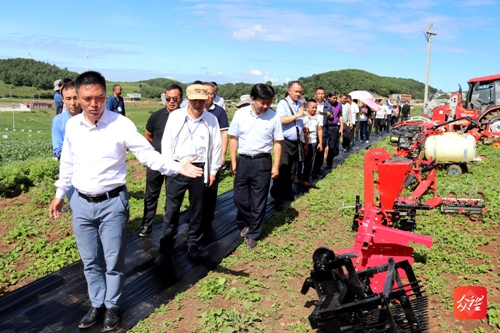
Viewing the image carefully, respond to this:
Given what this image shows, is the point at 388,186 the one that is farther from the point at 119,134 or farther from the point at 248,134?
the point at 119,134

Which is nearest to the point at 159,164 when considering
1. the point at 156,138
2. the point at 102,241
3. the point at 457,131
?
the point at 102,241

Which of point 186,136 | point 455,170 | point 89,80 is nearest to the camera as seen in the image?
point 89,80

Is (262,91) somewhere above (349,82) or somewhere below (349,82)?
below

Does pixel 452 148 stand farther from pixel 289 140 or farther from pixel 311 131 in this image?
pixel 289 140

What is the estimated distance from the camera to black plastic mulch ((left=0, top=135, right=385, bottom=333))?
334 cm

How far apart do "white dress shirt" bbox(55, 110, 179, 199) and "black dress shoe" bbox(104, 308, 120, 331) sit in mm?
1027

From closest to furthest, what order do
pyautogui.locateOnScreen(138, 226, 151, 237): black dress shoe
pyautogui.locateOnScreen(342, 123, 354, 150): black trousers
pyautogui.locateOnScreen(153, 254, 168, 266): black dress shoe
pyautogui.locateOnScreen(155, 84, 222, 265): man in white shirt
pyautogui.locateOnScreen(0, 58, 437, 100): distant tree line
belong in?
pyautogui.locateOnScreen(155, 84, 222, 265): man in white shirt, pyautogui.locateOnScreen(153, 254, 168, 266): black dress shoe, pyautogui.locateOnScreen(138, 226, 151, 237): black dress shoe, pyautogui.locateOnScreen(342, 123, 354, 150): black trousers, pyautogui.locateOnScreen(0, 58, 437, 100): distant tree line

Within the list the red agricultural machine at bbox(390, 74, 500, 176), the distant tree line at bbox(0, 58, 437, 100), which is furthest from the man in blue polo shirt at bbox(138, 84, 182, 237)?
the distant tree line at bbox(0, 58, 437, 100)

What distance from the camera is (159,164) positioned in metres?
3.15

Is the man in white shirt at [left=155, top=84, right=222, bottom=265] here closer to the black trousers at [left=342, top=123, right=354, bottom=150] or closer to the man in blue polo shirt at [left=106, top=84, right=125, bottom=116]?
the man in blue polo shirt at [left=106, top=84, right=125, bottom=116]

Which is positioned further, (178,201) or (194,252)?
(194,252)

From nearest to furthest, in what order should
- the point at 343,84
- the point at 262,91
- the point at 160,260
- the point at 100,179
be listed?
the point at 100,179, the point at 160,260, the point at 262,91, the point at 343,84

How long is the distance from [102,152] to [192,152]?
1.31 metres

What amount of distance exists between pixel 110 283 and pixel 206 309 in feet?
2.95
